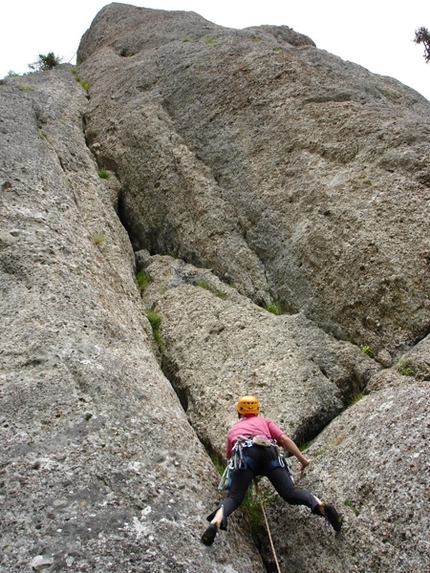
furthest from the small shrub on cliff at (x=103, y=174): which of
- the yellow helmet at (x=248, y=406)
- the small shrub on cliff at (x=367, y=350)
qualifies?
the yellow helmet at (x=248, y=406)

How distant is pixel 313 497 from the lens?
6.69 metres

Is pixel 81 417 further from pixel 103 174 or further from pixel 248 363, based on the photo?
pixel 103 174

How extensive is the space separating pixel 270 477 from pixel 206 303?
500 cm

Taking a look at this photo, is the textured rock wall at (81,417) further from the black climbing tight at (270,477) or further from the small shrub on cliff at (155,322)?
the black climbing tight at (270,477)

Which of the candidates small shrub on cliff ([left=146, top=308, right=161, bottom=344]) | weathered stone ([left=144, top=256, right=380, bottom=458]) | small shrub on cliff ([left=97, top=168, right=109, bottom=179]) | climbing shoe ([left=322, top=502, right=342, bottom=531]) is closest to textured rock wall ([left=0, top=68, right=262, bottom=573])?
small shrub on cliff ([left=146, top=308, right=161, bottom=344])

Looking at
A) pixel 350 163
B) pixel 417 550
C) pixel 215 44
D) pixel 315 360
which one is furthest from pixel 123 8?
pixel 417 550

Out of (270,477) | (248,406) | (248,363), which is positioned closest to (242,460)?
(270,477)

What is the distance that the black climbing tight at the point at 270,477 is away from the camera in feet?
21.9

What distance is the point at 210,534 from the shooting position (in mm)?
6098

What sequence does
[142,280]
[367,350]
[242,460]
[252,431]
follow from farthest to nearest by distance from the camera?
[142,280] < [367,350] < [252,431] < [242,460]

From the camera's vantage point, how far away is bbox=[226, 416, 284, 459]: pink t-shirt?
7.28 m

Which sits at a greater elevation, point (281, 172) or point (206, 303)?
point (281, 172)

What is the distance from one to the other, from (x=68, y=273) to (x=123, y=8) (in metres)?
19.5

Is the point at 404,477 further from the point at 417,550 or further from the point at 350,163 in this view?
the point at 350,163
